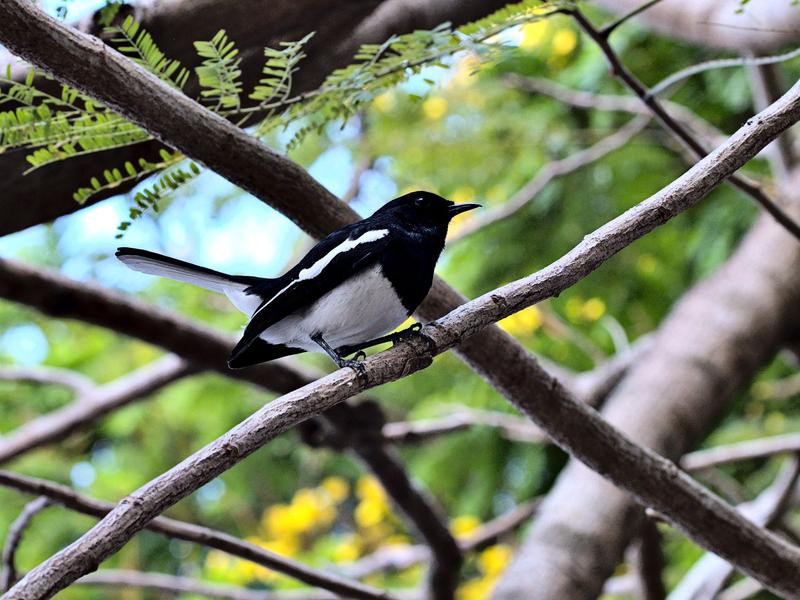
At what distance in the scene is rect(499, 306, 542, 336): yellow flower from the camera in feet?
11.0

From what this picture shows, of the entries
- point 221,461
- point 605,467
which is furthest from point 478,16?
point 221,461

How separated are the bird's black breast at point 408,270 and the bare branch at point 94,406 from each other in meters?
1.53

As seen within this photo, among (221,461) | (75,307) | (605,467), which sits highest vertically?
(75,307)

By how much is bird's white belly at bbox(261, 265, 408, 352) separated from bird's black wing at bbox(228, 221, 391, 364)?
15 millimetres

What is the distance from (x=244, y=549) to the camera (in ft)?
6.15

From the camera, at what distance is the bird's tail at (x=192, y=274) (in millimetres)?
1456

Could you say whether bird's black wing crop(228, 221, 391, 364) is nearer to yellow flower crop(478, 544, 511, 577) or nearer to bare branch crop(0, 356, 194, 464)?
bare branch crop(0, 356, 194, 464)

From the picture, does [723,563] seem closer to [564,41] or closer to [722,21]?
[722,21]

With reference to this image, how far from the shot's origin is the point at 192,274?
5.04ft

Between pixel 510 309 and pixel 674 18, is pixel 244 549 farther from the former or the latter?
pixel 674 18

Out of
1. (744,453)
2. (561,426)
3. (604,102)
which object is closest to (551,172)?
(604,102)

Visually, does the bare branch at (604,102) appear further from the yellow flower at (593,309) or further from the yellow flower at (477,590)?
the yellow flower at (477,590)

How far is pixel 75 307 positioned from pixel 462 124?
6.95 feet

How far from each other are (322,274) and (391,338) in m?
0.17
